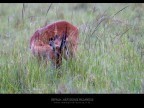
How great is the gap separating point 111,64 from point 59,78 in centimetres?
64

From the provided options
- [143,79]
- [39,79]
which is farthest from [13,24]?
[143,79]

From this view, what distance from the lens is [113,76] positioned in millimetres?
4941

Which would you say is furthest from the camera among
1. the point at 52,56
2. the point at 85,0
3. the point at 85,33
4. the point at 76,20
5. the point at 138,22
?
the point at 85,0

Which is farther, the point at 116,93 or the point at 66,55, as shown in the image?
the point at 66,55

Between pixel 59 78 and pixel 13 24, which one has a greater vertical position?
pixel 13 24

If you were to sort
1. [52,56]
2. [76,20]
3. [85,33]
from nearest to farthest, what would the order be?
[52,56] < [85,33] < [76,20]

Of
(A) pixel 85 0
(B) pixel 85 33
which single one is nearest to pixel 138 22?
(B) pixel 85 33

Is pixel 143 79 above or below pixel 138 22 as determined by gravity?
below

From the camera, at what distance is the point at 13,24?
8.09 m

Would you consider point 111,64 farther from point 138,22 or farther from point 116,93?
point 138,22
